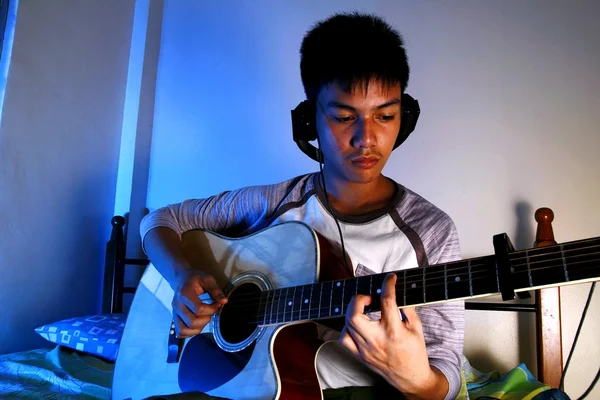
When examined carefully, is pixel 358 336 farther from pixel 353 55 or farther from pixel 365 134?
pixel 353 55

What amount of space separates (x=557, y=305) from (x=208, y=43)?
178 cm

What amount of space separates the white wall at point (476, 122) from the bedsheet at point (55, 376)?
87 centimetres

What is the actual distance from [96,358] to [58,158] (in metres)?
0.81

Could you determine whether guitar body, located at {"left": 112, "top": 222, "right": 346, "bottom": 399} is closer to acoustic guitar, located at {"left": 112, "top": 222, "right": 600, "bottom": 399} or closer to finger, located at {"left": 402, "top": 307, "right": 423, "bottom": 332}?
acoustic guitar, located at {"left": 112, "top": 222, "right": 600, "bottom": 399}

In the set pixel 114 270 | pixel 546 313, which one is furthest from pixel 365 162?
pixel 114 270

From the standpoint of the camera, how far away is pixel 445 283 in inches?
30.2

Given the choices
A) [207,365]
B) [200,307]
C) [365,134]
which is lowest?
[207,365]

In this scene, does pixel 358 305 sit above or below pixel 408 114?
below

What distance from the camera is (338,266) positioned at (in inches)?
38.7

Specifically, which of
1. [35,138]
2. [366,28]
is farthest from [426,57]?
[35,138]

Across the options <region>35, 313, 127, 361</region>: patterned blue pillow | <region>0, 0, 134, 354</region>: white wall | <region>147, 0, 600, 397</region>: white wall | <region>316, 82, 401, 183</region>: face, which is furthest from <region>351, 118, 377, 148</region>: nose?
<region>0, 0, 134, 354</region>: white wall

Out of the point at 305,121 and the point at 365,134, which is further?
the point at 305,121

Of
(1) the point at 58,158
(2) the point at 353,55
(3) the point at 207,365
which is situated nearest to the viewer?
(3) the point at 207,365

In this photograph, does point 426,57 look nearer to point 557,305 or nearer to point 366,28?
point 366,28
